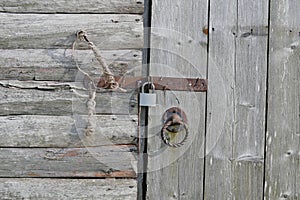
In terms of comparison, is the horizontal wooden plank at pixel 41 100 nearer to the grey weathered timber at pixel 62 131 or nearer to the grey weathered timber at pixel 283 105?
the grey weathered timber at pixel 62 131

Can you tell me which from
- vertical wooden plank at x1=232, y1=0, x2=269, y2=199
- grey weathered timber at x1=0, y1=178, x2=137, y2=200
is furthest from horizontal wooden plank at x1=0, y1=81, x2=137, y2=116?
vertical wooden plank at x1=232, y1=0, x2=269, y2=199

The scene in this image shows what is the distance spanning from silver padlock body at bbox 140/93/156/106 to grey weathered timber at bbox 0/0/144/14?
30 centimetres

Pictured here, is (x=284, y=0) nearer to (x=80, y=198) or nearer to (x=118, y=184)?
(x=118, y=184)

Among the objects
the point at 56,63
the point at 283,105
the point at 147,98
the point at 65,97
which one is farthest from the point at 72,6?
the point at 283,105

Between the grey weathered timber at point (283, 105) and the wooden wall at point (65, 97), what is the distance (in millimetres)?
493

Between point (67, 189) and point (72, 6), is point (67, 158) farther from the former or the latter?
point (72, 6)

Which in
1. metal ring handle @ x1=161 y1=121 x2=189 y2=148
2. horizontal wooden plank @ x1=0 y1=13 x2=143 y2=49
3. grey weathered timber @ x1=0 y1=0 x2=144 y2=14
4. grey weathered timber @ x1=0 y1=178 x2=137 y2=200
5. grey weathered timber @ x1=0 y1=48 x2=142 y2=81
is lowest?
grey weathered timber @ x1=0 y1=178 x2=137 y2=200

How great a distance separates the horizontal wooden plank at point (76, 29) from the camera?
5.48 ft

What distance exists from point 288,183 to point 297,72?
410mm

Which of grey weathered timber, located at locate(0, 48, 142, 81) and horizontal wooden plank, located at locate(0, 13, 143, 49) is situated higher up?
horizontal wooden plank, located at locate(0, 13, 143, 49)

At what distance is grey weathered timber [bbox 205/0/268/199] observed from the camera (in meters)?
1.69

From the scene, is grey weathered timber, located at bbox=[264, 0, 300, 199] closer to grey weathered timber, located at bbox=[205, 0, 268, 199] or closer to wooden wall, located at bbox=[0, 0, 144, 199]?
grey weathered timber, located at bbox=[205, 0, 268, 199]

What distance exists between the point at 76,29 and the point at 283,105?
806 mm

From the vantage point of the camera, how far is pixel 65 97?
Answer: 167cm
